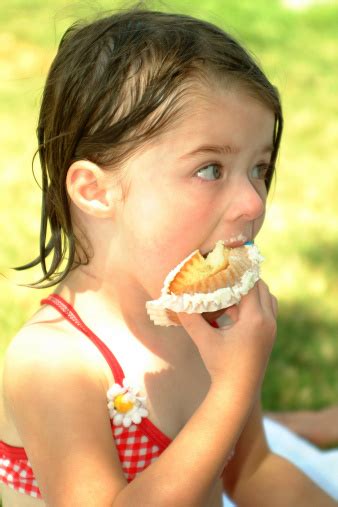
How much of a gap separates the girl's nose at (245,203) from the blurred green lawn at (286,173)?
28.6 inches

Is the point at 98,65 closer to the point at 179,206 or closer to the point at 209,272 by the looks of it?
the point at 179,206

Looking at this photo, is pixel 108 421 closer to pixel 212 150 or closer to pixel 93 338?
pixel 93 338

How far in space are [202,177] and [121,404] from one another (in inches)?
27.3

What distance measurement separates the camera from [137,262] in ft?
8.93

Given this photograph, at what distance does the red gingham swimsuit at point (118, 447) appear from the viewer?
271 cm

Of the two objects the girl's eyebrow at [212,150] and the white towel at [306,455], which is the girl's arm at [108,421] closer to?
the girl's eyebrow at [212,150]

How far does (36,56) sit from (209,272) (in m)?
6.43

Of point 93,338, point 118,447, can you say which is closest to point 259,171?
point 93,338

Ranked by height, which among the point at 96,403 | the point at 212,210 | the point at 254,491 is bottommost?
the point at 254,491

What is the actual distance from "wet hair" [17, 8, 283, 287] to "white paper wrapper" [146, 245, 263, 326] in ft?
1.15

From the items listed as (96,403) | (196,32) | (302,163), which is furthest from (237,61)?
(302,163)

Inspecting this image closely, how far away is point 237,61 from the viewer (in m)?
2.70

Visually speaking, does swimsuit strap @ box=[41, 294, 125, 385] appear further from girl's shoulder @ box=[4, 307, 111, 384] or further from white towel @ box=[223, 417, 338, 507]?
white towel @ box=[223, 417, 338, 507]

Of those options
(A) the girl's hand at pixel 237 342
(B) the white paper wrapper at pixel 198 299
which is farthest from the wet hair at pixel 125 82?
(A) the girl's hand at pixel 237 342
